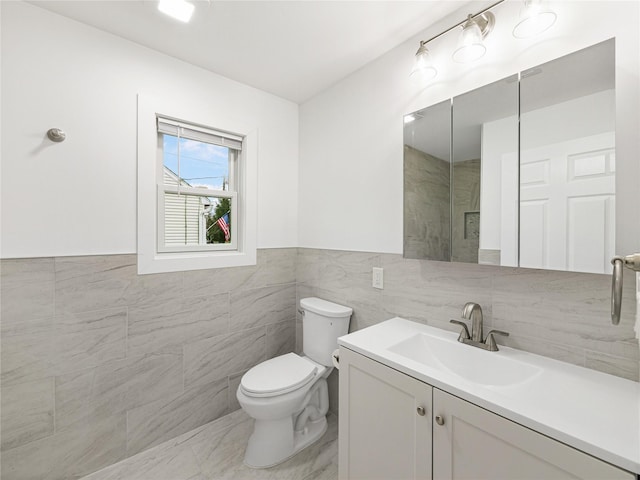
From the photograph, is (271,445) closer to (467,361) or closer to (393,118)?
(467,361)

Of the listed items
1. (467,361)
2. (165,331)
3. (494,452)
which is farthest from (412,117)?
(165,331)

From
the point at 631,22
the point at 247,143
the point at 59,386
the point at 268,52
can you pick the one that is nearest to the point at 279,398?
the point at 59,386

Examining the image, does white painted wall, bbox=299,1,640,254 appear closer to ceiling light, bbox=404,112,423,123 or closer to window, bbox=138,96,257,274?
ceiling light, bbox=404,112,423,123

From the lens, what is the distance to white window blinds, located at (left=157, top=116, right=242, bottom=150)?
182cm

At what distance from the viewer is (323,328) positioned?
1.89m

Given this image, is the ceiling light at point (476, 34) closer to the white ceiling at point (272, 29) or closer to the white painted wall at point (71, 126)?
the white ceiling at point (272, 29)

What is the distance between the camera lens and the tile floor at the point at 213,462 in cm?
152

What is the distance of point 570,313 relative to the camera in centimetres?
107

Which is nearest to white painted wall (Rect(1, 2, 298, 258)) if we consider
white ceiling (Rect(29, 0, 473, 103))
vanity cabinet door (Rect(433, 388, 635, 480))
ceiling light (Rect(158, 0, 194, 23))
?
white ceiling (Rect(29, 0, 473, 103))

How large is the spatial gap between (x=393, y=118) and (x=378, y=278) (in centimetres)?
95

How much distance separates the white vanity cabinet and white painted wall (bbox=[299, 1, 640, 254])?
669 mm

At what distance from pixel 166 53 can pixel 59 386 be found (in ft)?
6.41

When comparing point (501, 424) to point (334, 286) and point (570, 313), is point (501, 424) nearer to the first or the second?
point (570, 313)

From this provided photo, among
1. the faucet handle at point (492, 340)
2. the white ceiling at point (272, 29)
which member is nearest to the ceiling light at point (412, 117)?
the white ceiling at point (272, 29)
